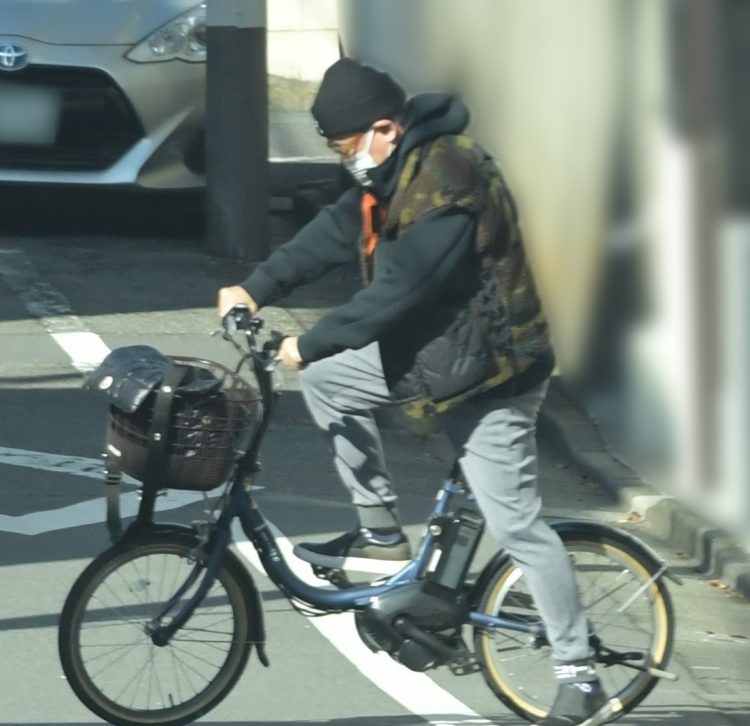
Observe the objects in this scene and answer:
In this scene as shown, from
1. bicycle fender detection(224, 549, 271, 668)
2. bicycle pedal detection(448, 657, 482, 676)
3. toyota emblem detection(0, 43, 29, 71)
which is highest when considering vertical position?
toyota emblem detection(0, 43, 29, 71)

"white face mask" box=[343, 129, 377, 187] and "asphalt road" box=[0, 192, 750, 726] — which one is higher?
"white face mask" box=[343, 129, 377, 187]

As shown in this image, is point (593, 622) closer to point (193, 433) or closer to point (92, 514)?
point (193, 433)

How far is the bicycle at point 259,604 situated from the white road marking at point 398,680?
23 cm

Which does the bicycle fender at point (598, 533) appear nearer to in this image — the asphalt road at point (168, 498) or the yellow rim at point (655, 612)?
the yellow rim at point (655, 612)

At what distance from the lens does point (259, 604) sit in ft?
16.0

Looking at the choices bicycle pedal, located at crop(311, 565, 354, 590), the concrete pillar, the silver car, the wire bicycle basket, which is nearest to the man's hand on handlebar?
the wire bicycle basket

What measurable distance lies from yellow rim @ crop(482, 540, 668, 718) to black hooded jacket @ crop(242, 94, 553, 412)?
21.0 inches

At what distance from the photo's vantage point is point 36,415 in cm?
847

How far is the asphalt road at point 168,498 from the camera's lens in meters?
5.34

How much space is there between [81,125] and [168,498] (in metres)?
4.17

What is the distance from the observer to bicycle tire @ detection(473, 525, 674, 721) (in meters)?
4.94

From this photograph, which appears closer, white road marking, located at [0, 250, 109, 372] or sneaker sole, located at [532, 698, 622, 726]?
sneaker sole, located at [532, 698, 622, 726]

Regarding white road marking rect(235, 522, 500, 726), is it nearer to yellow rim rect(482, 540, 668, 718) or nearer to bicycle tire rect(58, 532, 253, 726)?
yellow rim rect(482, 540, 668, 718)

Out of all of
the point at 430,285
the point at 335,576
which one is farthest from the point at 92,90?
the point at 430,285
